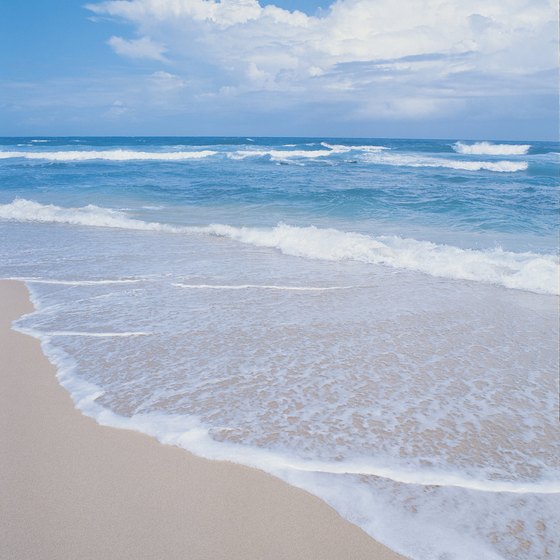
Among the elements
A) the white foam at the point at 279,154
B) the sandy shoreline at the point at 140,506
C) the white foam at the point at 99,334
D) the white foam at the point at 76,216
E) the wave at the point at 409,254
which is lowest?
the white foam at the point at 279,154

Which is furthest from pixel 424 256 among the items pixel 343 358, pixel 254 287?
pixel 343 358

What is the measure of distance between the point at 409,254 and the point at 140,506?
6.70m

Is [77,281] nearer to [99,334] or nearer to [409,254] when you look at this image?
[99,334]

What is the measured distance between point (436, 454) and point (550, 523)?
67 cm

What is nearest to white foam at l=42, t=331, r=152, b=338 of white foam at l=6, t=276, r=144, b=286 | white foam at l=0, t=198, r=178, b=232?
white foam at l=6, t=276, r=144, b=286

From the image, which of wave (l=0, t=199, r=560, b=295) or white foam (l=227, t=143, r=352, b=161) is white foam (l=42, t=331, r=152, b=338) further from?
white foam (l=227, t=143, r=352, b=161)

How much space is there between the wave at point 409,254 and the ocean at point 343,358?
40mm

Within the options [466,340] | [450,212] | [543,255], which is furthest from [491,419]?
[450,212]

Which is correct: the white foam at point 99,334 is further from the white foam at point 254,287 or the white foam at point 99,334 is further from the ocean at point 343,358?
the white foam at point 254,287

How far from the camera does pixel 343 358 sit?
4391 millimetres

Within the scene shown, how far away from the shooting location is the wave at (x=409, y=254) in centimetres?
734

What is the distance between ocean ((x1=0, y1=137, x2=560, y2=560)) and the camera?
8.82 feet

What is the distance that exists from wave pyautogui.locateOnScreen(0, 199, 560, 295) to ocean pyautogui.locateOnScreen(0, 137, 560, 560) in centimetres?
4

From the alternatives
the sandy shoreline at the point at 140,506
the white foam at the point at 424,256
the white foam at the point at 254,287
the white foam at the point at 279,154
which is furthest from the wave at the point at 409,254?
the white foam at the point at 279,154
